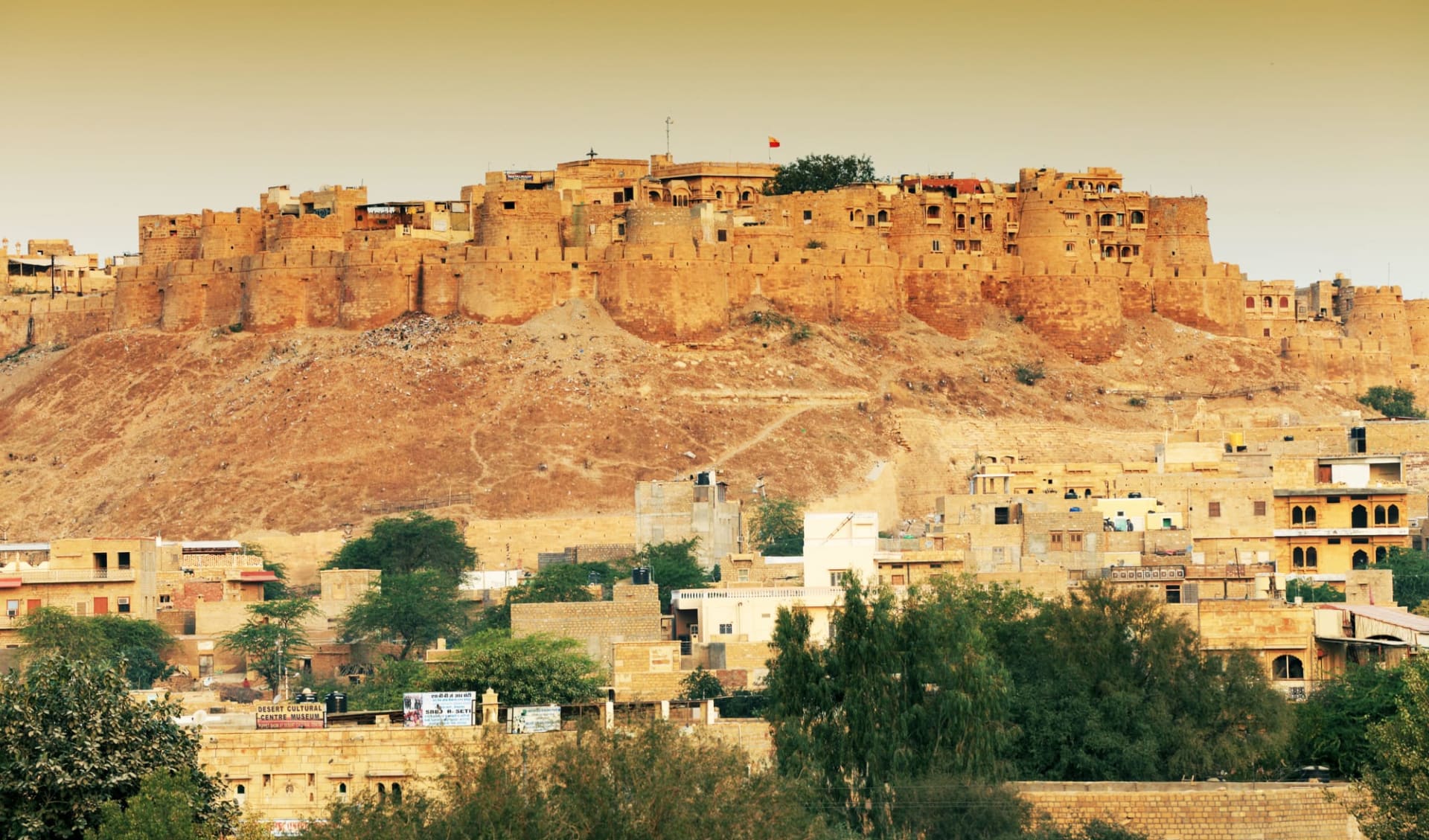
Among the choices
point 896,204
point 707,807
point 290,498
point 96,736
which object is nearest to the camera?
point 707,807

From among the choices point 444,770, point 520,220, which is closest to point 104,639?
point 444,770

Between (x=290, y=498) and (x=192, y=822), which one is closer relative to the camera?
(x=192, y=822)

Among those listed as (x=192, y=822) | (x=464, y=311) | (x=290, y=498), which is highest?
(x=464, y=311)

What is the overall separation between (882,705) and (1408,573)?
79.6ft

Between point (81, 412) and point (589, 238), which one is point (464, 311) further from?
point (81, 412)

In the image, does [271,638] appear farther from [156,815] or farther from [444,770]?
[156,815]

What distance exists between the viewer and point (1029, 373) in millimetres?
81688

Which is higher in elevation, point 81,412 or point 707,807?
point 81,412

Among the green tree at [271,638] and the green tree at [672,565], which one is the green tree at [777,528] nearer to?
the green tree at [672,565]

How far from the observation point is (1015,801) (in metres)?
28.5

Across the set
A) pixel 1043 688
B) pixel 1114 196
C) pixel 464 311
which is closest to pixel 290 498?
pixel 464 311

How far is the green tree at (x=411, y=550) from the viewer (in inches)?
2534

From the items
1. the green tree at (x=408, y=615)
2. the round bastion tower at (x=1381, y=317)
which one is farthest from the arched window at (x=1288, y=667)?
the round bastion tower at (x=1381, y=317)

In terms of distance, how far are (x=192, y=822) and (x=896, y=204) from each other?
60.9 meters
